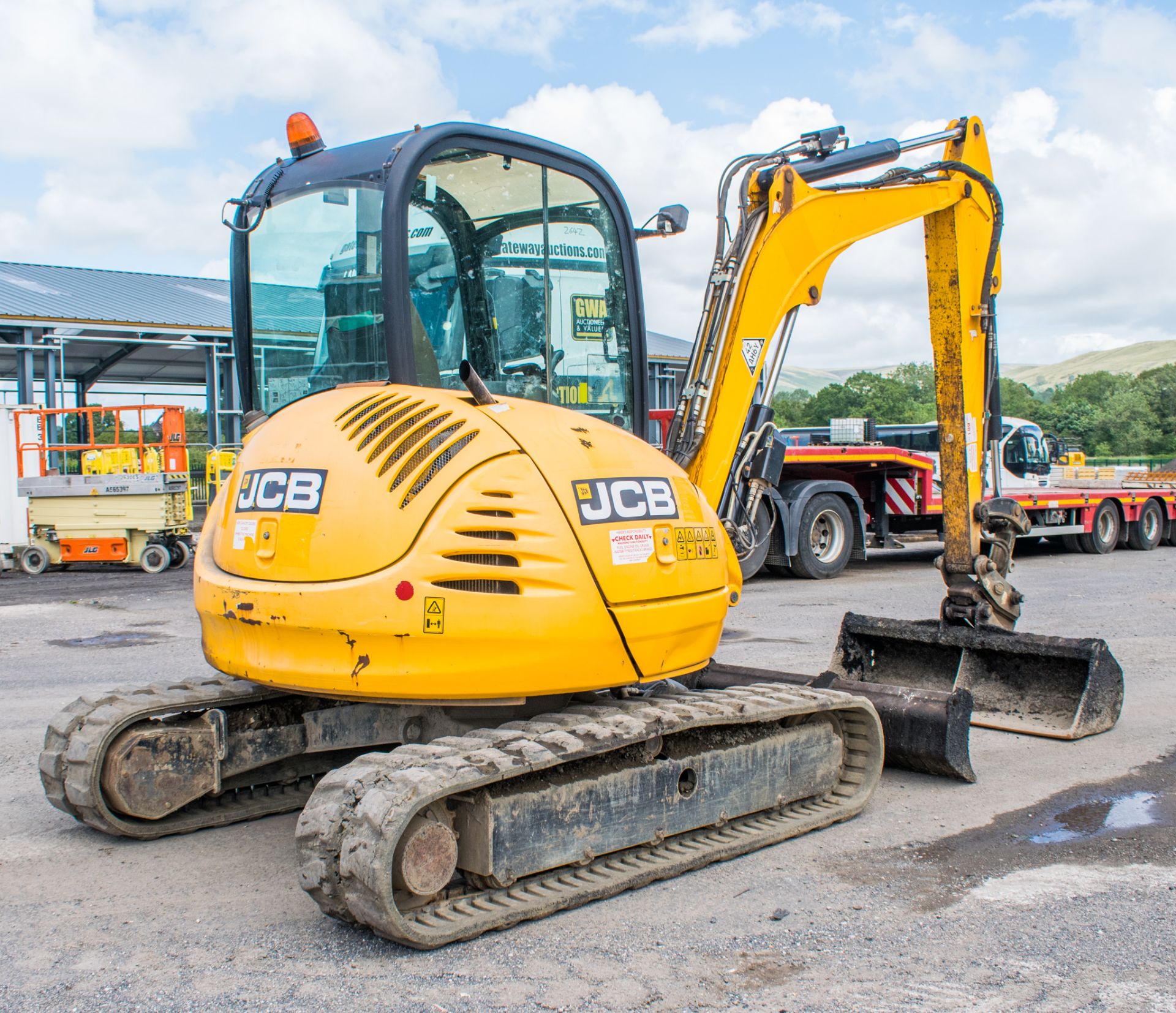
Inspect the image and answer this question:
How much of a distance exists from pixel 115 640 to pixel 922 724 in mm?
7502

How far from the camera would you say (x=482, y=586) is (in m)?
3.96

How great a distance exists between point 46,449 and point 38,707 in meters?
11.4

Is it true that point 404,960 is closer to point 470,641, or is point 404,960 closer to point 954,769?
point 470,641

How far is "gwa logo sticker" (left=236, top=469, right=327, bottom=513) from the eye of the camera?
4035 mm

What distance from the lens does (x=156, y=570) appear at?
16.4 metres

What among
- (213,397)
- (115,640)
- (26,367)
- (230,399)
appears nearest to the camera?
(115,640)

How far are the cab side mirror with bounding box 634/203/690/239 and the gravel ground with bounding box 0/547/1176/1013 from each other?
107 inches

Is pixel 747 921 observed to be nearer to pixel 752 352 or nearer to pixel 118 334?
pixel 752 352

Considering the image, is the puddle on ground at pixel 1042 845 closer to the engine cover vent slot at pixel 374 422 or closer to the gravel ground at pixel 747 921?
the gravel ground at pixel 747 921

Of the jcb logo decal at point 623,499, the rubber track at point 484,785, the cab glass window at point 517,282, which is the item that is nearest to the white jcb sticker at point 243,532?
the cab glass window at point 517,282

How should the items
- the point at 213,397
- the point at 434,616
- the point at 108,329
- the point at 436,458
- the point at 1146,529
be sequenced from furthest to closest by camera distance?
the point at 213,397, the point at 108,329, the point at 1146,529, the point at 436,458, the point at 434,616

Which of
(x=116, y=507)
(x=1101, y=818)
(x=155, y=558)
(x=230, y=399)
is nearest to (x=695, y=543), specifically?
(x=1101, y=818)

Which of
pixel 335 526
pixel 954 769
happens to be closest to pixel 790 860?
pixel 954 769

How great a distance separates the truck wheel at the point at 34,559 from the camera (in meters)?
16.6
